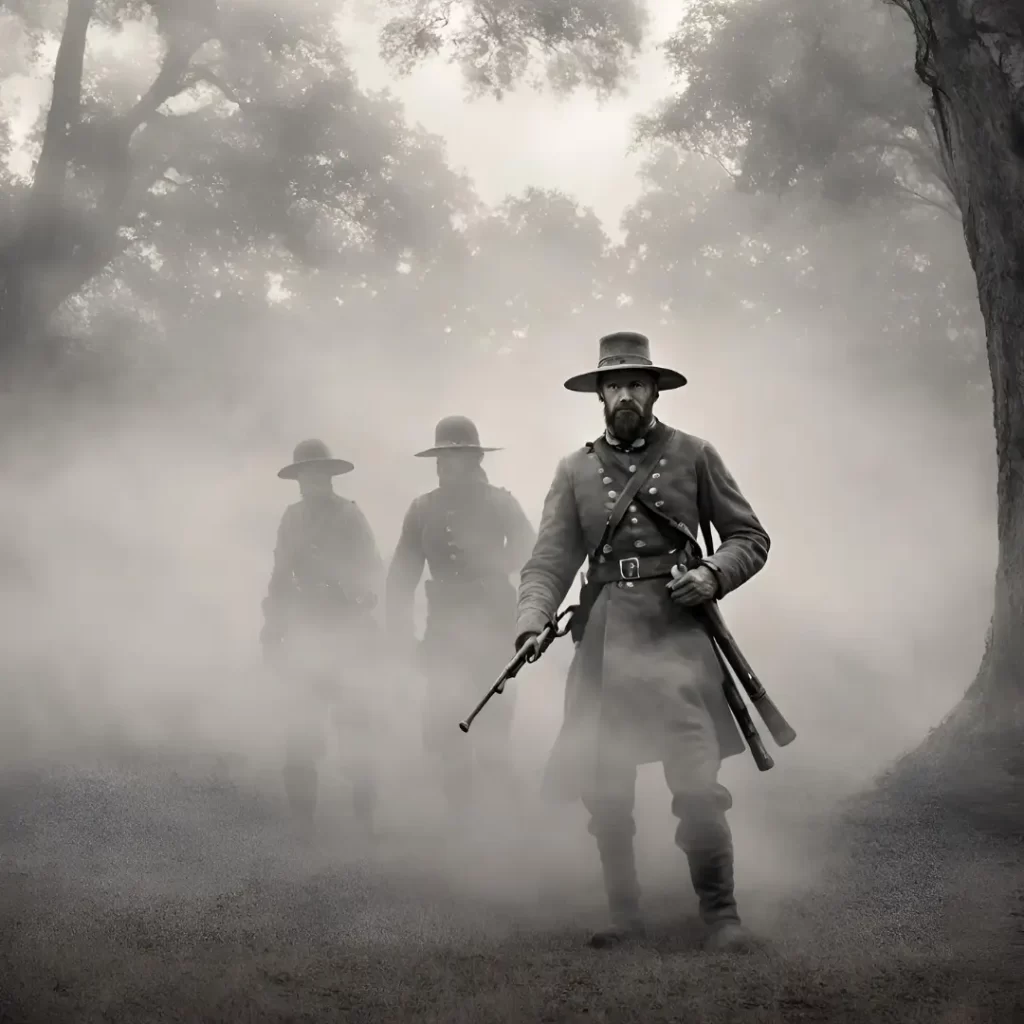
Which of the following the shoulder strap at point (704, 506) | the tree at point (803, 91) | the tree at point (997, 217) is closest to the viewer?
the shoulder strap at point (704, 506)

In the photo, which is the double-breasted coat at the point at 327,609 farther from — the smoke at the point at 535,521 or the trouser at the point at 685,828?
the trouser at the point at 685,828

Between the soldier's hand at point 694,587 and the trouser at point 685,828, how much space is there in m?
0.57

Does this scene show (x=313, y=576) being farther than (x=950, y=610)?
No

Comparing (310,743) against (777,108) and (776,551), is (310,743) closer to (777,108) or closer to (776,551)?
(777,108)

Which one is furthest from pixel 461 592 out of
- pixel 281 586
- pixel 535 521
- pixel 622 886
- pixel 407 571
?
pixel 535 521

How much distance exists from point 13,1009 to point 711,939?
2354 mm

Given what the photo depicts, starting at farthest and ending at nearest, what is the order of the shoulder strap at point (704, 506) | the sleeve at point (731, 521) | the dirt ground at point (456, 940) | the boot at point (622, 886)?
1. the shoulder strap at point (704, 506)
2. the sleeve at point (731, 521)
3. the boot at point (622, 886)
4. the dirt ground at point (456, 940)

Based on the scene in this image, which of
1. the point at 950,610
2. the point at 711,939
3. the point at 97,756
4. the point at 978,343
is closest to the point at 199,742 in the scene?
the point at 97,756

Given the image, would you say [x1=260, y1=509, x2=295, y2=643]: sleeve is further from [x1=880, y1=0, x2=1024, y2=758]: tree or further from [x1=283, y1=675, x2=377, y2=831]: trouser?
[x1=880, y1=0, x2=1024, y2=758]: tree

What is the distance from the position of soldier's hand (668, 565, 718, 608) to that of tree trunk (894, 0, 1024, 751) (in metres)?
2.72

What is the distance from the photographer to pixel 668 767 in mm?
5039

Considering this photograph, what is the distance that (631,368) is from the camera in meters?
5.27

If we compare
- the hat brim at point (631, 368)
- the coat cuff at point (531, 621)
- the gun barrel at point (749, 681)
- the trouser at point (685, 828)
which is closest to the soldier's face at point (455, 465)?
the hat brim at point (631, 368)

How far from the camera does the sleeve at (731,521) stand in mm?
5223
